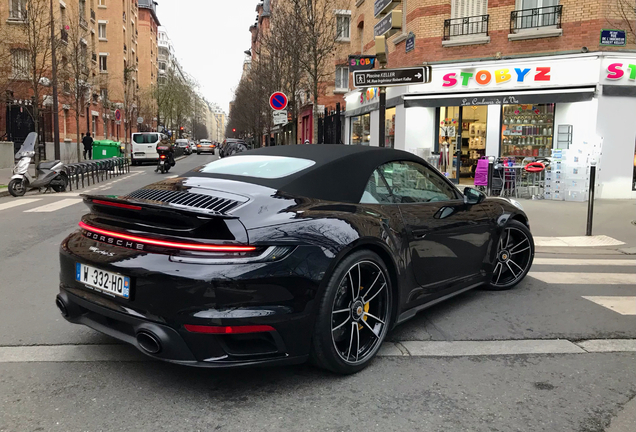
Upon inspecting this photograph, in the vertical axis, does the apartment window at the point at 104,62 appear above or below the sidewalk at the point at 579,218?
above

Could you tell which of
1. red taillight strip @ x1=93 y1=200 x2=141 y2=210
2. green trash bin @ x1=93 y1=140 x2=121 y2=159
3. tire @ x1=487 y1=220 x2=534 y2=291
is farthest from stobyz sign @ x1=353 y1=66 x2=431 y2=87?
green trash bin @ x1=93 y1=140 x2=121 y2=159

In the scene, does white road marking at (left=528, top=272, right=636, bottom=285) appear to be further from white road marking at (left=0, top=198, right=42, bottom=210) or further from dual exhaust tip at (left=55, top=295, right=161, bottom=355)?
white road marking at (left=0, top=198, right=42, bottom=210)

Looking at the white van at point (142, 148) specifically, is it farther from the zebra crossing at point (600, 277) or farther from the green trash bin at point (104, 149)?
the zebra crossing at point (600, 277)

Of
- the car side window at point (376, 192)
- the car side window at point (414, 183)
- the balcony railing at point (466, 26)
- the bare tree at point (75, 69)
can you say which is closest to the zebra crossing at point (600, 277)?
the car side window at point (414, 183)

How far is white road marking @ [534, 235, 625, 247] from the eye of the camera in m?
8.59

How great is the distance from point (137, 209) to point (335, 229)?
1.16 m

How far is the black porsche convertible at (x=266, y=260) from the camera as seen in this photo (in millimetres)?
2875

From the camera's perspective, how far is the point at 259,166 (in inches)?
161

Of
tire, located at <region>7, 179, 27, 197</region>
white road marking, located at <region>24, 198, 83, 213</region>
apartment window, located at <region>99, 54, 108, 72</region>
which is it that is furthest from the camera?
apartment window, located at <region>99, 54, 108, 72</region>

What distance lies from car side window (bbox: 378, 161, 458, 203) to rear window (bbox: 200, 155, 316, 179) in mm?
654

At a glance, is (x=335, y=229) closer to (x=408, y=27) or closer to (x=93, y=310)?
(x=93, y=310)

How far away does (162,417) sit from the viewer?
2.82 meters

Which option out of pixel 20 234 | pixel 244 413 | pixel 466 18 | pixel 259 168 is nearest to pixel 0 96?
pixel 20 234

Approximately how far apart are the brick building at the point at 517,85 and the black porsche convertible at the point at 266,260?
10.9m
